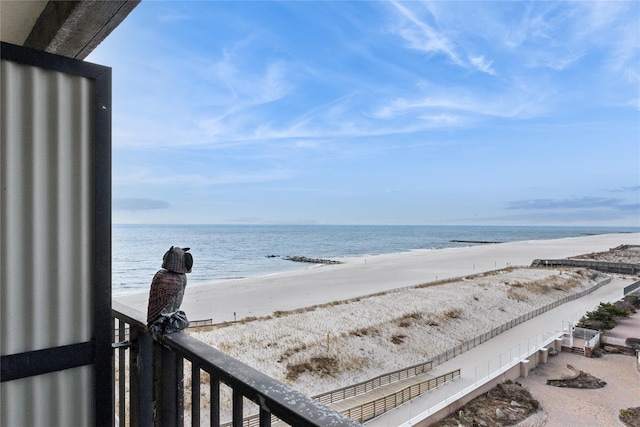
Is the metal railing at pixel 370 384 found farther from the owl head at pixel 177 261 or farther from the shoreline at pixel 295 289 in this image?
the shoreline at pixel 295 289

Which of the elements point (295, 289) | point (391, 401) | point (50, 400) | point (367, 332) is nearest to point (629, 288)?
point (367, 332)

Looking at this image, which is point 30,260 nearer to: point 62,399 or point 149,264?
point 62,399

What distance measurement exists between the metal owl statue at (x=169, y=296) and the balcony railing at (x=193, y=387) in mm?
42

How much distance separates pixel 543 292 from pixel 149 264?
95.8 ft

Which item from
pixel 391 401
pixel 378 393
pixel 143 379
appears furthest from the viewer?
pixel 378 393

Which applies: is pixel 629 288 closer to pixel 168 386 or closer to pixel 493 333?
pixel 493 333

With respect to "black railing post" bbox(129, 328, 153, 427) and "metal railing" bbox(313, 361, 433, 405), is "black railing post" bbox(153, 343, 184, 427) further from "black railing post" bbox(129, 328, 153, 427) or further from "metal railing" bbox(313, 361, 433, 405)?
"metal railing" bbox(313, 361, 433, 405)

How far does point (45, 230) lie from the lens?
109 cm

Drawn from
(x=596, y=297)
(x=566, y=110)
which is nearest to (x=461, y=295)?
(x=596, y=297)

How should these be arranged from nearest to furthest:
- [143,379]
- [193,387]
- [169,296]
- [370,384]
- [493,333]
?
[193,387] < [169,296] < [143,379] < [370,384] < [493,333]

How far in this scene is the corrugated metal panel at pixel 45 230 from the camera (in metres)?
1.04

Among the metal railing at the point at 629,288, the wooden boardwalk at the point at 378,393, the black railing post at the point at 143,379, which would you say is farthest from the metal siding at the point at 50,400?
the metal railing at the point at 629,288

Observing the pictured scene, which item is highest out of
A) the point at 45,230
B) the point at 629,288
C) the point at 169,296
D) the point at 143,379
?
the point at 45,230

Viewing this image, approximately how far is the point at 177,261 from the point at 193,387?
44 centimetres
